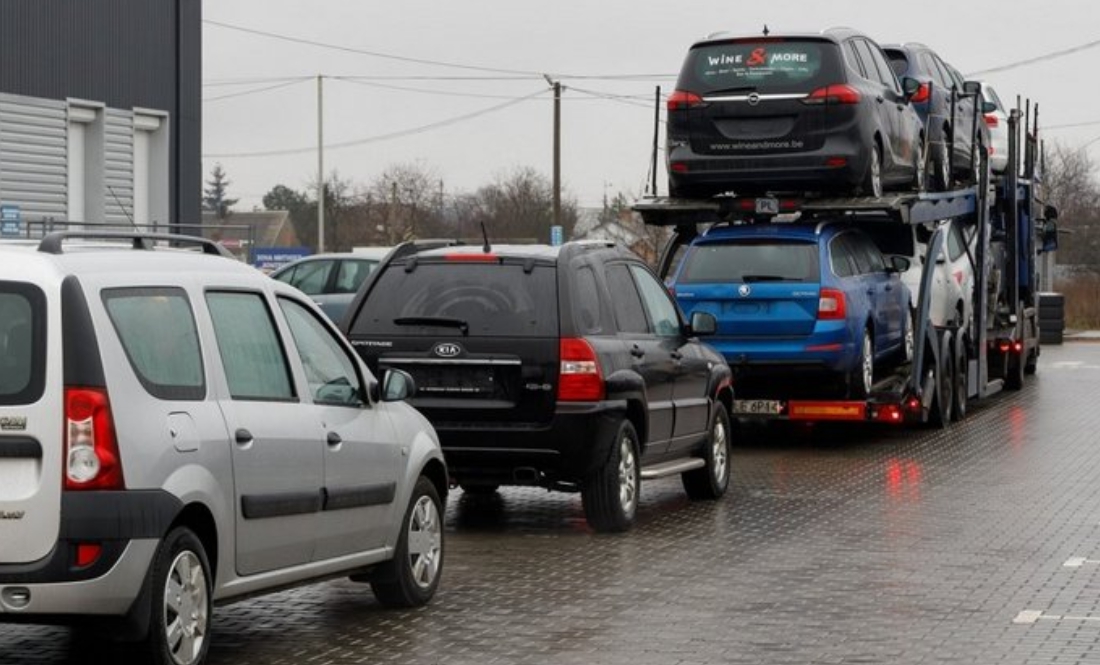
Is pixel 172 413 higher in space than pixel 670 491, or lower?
higher

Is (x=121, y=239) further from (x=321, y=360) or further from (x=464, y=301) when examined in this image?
(x=464, y=301)

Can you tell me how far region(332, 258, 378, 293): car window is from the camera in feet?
102

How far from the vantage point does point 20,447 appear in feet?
26.6

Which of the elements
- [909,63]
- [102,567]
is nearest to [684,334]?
[102,567]

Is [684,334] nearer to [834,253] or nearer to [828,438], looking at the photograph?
[834,253]

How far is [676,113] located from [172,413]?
43.8 feet

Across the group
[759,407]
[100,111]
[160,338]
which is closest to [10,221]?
[100,111]

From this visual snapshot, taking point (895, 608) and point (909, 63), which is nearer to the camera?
point (895, 608)

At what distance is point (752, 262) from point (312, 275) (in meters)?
11.9

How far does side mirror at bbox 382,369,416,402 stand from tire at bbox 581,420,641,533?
3.30m

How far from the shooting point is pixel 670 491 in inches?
664

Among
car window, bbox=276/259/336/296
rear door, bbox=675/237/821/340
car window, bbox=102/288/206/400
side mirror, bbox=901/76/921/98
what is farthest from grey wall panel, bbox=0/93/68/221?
car window, bbox=102/288/206/400

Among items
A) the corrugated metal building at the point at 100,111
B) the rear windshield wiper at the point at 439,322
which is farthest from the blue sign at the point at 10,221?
the rear windshield wiper at the point at 439,322

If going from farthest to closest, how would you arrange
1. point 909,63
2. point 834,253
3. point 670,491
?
point 909,63 → point 834,253 → point 670,491
